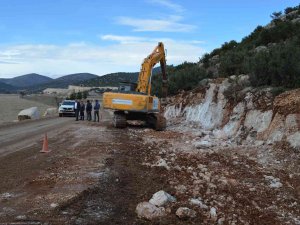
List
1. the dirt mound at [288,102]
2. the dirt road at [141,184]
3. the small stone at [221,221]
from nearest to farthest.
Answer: the small stone at [221,221], the dirt road at [141,184], the dirt mound at [288,102]

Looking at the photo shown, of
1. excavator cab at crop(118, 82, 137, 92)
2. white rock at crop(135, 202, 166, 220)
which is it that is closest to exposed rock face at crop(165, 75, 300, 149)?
excavator cab at crop(118, 82, 137, 92)

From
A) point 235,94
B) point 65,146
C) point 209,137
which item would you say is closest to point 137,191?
point 65,146

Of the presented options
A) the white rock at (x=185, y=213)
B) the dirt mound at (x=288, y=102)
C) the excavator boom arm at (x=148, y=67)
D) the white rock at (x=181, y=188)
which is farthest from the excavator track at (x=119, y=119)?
the white rock at (x=185, y=213)

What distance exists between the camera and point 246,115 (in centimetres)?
1861

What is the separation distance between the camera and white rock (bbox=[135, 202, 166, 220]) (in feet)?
26.6

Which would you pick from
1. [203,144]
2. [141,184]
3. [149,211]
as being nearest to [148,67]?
[203,144]

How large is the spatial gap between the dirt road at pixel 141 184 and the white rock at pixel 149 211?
0.15 m

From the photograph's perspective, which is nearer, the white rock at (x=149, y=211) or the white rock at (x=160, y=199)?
the white rock at (x=149, y=211)

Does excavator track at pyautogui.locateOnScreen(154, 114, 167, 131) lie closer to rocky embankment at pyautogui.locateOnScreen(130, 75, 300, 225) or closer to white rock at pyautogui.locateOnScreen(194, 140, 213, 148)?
rocky embankment at pyautogui.locateOnScreen(130, 75, 300, 225)

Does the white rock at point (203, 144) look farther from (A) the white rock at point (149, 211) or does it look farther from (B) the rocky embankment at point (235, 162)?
(A) the white rock at point (149, 211)

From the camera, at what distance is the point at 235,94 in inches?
856

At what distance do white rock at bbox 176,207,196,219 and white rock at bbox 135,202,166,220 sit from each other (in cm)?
28

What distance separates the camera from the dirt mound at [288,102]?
15.1 m

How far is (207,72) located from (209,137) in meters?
18.3
